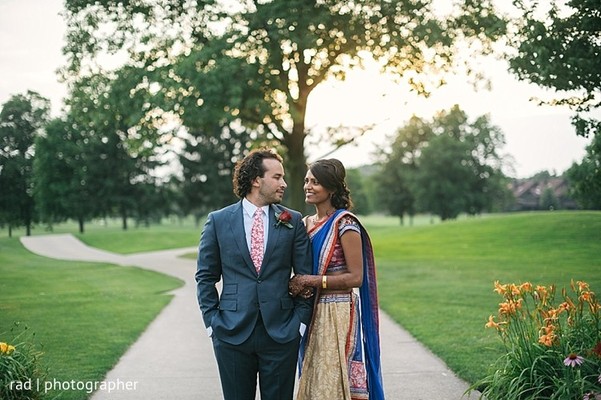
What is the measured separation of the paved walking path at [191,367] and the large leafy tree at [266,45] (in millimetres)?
9083

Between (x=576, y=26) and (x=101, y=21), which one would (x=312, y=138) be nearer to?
(x=101, y=21)

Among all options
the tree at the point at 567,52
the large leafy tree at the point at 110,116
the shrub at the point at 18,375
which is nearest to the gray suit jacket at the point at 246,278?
the shrub at the point at 18,375

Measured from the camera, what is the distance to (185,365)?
26.7 ft

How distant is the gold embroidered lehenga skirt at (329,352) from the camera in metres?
4.85

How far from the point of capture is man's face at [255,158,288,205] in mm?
4613

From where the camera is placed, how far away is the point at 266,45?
21.5 meters

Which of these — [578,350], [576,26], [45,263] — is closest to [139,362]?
[578,350]

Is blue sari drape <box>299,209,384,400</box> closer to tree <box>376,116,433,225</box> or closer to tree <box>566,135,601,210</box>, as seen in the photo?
tree <box>566,135,601,210</box>

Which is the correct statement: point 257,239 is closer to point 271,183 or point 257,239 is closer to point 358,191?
point 271,183

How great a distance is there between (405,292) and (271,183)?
37.6 ft

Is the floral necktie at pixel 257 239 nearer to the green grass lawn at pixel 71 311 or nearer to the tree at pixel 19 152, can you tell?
the green grass lawn at pixel 71 311

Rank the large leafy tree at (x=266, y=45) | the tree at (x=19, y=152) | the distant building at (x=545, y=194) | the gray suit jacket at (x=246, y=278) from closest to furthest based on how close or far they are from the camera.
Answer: the gray suit jacket at (x=246, y=278)
the tree at (x=19, y=152)
the distant building at (x=545, y=194)
the large leafy tree at (x=266, y=45)

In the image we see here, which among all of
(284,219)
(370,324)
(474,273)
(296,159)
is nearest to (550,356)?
(370,324)

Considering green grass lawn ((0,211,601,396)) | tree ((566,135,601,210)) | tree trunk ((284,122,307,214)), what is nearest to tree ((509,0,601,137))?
tree ((566,135,601,210))
